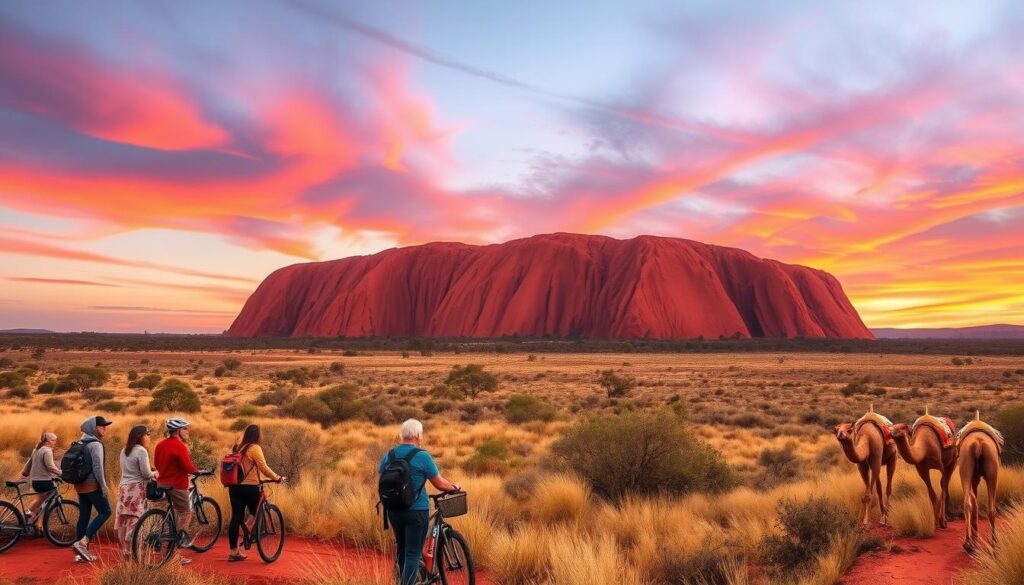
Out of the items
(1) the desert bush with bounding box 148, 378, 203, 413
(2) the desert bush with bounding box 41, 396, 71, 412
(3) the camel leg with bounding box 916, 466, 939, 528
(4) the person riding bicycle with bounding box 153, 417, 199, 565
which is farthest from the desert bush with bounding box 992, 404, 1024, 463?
(2) the desert bush with bounding box 41, 396, 71, 412

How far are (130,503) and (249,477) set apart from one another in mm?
1257

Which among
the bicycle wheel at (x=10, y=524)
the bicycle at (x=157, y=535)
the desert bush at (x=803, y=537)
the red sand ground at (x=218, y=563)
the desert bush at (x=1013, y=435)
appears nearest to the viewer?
the bicycle at (x=157, y=535)

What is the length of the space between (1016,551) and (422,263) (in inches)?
5455

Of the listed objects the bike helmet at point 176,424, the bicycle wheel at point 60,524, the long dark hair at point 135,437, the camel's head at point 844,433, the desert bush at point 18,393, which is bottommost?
the desert bush at point 18,393

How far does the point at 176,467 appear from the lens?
23.8 ft

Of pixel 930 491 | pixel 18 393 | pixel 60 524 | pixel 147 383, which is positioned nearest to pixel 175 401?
pixel 18 393

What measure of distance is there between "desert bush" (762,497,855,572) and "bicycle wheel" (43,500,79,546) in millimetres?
8411

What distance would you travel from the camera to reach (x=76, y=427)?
1877 cm

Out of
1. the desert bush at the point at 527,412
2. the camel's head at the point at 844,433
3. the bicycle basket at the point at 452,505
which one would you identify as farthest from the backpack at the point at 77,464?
the desert bush at the point at 527,412

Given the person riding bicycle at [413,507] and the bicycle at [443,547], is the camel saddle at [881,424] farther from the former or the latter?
the person riding bicycle at [413,507]

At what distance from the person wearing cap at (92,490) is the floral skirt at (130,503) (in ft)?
1.06

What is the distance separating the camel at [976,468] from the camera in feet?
23.0

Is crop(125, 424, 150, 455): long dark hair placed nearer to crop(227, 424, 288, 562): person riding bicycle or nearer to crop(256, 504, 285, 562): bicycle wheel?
crop(227, 424, 288, 562): person riding bicycle

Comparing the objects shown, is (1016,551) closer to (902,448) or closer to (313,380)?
(902,448)
